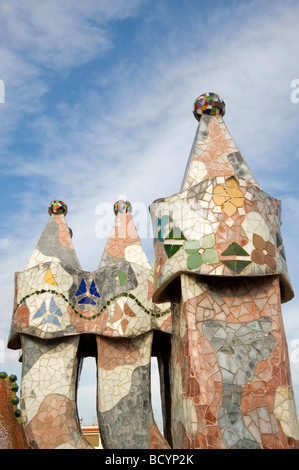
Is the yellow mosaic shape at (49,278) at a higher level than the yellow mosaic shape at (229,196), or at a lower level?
higher

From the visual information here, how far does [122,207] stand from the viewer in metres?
12.5

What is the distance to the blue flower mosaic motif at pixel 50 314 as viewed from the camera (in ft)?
34.1

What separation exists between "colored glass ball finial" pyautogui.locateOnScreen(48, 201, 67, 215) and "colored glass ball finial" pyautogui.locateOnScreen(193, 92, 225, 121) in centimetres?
495

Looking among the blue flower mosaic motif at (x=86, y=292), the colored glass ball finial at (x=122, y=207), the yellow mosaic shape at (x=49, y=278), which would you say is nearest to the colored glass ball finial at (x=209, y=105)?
the blue flower mosaic motif at (x=86, y=292)

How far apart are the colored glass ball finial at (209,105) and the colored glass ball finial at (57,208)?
495 centimetres

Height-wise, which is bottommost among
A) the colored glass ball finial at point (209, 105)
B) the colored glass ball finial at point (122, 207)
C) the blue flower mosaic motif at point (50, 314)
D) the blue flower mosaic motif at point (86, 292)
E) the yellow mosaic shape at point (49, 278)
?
the blue flower mosaic motif at point (50, 314)

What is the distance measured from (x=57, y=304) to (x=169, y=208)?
4.27m

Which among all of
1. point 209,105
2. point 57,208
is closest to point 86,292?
point 57,208

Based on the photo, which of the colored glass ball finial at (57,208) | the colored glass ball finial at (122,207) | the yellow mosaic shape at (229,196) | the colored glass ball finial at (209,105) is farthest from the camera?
the colored glass ball finial at (122,207)

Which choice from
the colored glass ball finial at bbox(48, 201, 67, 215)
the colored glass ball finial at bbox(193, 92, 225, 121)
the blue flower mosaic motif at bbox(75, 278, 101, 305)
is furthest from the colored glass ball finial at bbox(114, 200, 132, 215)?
the colored glass ball finial at bbox(193, 92, 225, 121)

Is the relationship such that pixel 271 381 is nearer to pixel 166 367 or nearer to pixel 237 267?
pixel 237 267

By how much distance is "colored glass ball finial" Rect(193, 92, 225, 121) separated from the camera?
8375 millimetres

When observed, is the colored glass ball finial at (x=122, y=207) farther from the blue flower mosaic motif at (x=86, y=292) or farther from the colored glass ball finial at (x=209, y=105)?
the colored glass ball finial at (x=209, y=105)
